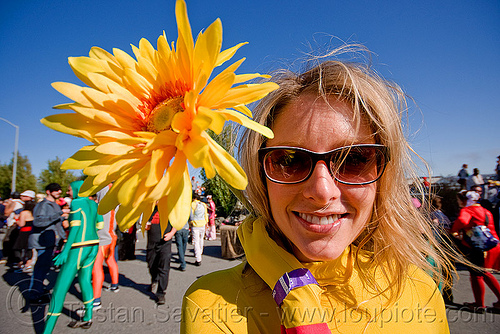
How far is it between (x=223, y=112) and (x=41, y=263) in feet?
21.1

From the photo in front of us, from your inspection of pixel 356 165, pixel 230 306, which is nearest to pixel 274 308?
Answer: pixel 230 306

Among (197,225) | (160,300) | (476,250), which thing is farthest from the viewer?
(197,225)

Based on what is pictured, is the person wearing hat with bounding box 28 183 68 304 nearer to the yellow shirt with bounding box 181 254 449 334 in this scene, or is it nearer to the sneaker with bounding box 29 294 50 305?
the sneaker with bounding box 29 294 50 305

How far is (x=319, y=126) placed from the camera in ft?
3.41

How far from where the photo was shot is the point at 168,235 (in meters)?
5.28

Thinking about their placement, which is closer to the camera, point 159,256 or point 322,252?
point 322,252

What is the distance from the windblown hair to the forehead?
3cm

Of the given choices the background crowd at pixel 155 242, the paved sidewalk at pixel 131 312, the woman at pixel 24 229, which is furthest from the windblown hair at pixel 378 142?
the woman at pixel 24 229

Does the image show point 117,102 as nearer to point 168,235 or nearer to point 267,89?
point 267,89

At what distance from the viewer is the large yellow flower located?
1.96 ft

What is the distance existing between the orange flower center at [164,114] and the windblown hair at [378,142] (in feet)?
1.68

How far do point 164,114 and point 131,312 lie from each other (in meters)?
5.46

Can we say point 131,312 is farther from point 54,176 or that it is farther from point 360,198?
point 54,176

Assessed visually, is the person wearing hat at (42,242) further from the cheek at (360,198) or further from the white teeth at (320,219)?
the cheek at (360,198)
